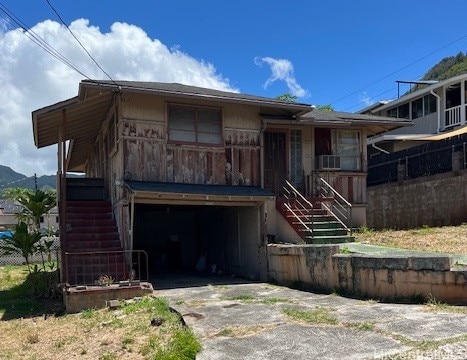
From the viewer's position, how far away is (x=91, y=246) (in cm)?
1205

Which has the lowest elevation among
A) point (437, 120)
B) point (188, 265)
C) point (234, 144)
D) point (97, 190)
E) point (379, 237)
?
point (188, 265)

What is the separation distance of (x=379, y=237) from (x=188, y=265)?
26.0 feet

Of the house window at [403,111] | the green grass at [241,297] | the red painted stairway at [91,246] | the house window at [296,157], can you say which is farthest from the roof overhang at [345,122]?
the house window at [403,111]

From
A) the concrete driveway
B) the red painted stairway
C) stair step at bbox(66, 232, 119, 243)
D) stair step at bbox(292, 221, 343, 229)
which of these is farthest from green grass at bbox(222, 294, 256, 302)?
stair step at bbox(66, 232, 119, 243)

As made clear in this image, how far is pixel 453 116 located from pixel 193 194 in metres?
17.1

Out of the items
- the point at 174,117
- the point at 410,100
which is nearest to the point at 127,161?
the point at 174,117

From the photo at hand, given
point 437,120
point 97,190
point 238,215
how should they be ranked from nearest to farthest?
point 238,215 → point 97,190 → point 437,120

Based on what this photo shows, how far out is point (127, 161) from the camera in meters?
12.2

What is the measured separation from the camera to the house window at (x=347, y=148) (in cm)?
1559

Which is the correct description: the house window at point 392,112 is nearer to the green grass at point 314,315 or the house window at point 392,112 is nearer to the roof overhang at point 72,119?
the roof overhang at point 72,119

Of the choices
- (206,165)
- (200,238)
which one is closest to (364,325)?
(206,165)

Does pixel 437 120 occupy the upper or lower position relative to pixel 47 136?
upper

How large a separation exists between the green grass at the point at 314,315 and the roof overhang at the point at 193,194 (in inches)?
186

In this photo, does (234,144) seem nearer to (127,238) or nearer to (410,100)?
(127,238)
